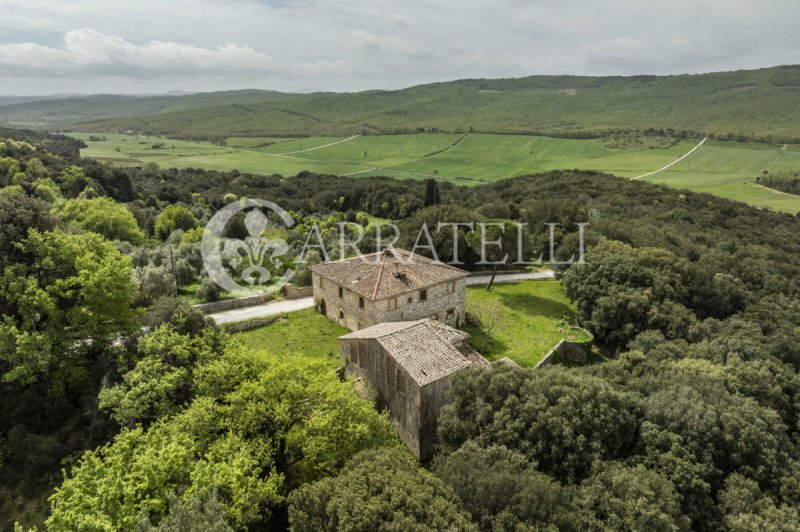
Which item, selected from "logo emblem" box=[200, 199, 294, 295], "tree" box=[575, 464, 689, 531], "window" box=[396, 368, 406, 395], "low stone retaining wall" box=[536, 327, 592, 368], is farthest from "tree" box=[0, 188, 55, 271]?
"low stone retaining wall" box=[536, 327, 592, 368]

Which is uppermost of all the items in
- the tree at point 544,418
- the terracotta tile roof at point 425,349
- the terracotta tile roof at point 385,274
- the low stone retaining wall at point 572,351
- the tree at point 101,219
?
the tree at point 101,219

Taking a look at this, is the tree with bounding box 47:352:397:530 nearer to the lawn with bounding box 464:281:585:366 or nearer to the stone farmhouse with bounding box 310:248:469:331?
the stone farmhouse with bounding box 310:248:469:331

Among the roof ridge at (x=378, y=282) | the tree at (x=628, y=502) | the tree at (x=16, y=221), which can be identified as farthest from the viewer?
the roof ridge at (x=378, y=282)

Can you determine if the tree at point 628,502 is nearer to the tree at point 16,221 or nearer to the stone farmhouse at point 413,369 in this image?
the stone farmhouse at point 413,369

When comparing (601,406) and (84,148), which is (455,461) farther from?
(84,148)

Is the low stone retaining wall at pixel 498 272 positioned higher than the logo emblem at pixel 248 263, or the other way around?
the logo emblem at pixel 248 263

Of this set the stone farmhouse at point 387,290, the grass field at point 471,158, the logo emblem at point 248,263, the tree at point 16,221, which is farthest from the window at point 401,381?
the grass field at point 471,158
